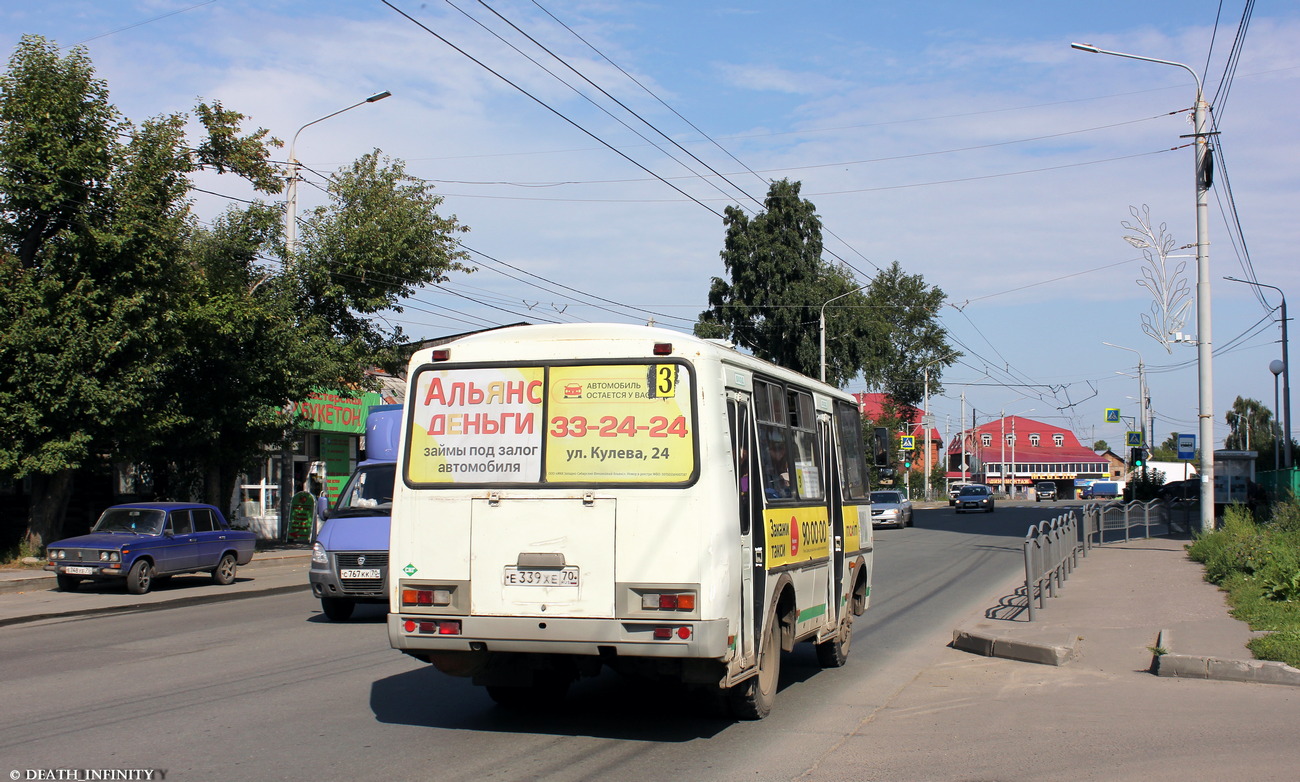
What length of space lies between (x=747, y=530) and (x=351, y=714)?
332 cm

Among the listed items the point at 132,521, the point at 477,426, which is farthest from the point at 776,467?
the point at 132,521

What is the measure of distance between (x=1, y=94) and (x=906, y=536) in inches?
1049

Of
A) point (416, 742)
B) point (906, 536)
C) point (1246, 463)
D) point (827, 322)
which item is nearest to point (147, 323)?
point (416, 742)

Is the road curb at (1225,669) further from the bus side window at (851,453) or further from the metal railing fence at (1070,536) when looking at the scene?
the bus side window at (851,453)

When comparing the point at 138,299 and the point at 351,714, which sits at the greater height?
the point at 138,299

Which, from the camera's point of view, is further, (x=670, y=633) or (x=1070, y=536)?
(x=1070, y=536)

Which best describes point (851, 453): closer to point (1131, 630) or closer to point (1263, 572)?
point (1131, 630)

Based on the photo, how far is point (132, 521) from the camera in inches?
711

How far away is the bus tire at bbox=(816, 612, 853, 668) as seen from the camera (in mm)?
10359

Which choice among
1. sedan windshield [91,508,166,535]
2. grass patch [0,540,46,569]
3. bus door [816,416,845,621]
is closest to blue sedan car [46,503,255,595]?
sedan windshield [91,508,166,535]

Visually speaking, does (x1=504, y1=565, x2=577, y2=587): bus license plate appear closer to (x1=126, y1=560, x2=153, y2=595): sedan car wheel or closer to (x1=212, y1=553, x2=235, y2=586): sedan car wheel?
(x1=126, y1=560, x2=153, y2=595): sedan car wheel

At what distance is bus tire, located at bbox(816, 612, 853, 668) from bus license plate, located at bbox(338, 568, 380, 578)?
5.72 m

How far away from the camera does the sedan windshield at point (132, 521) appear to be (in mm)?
17906

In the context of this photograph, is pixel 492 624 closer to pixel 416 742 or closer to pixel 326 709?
pixel 416 742
